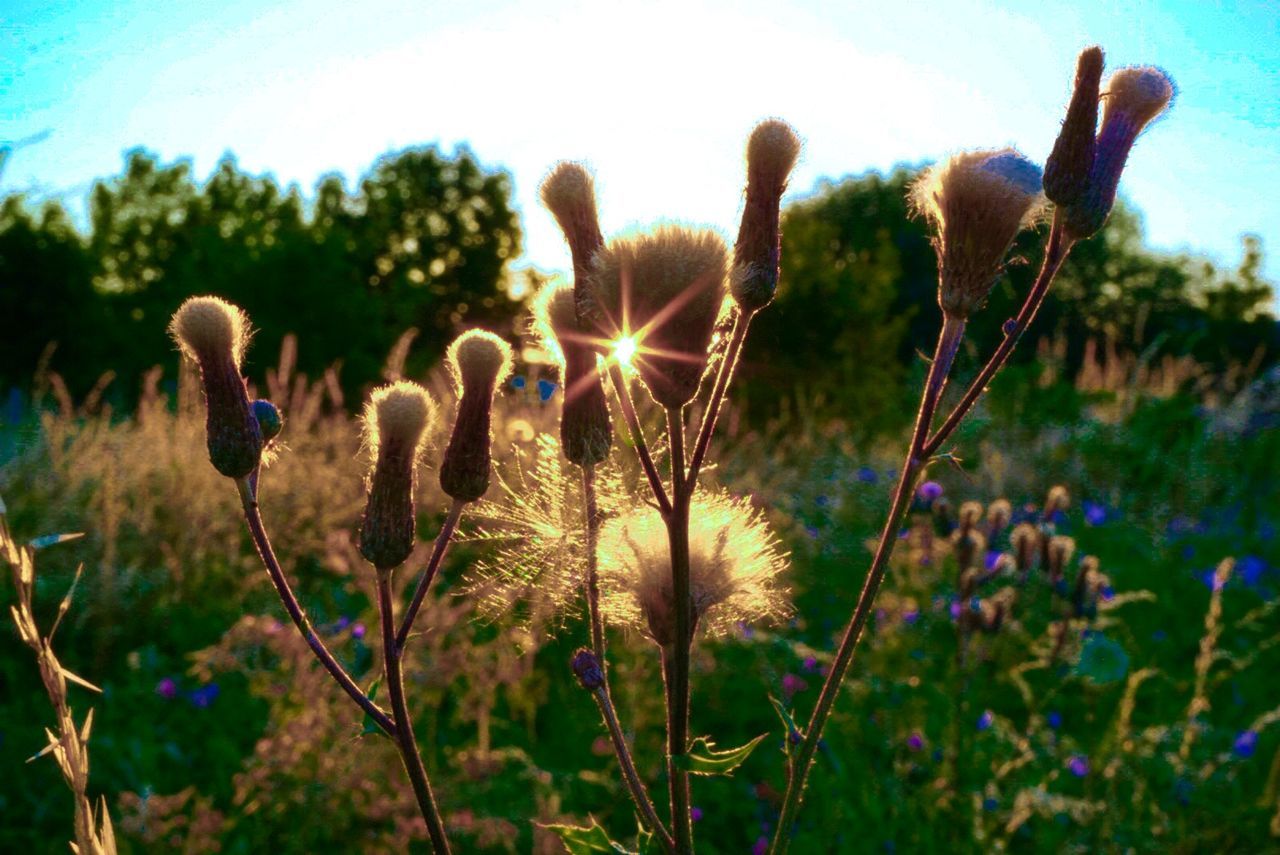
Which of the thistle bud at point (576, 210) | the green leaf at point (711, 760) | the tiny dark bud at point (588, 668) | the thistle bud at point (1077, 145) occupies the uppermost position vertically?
the thistle bud at point (1077, 145)

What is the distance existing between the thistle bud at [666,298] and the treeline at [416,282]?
1136 cm

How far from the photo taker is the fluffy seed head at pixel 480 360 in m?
1.15

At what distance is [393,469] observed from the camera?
1098mm

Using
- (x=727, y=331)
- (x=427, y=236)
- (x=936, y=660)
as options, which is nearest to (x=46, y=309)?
(x=427, y=236)

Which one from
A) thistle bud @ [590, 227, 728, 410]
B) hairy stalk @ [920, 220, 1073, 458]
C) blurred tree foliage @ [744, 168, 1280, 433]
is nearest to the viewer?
thistle bud @ [590, 227, 728, 410]

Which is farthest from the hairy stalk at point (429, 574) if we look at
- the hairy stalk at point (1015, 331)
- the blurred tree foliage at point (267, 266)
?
the blurred tree foliage at point (267, 266)

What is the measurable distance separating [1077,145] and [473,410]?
0.74 metres

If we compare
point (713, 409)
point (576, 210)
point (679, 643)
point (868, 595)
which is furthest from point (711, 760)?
point (576, 210)

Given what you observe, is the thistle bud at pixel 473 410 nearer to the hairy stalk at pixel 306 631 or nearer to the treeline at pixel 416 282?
the hairy stalk at pixel 306 631

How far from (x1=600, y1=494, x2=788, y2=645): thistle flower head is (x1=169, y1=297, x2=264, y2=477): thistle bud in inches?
17.0

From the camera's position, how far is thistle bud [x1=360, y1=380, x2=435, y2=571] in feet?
3.50

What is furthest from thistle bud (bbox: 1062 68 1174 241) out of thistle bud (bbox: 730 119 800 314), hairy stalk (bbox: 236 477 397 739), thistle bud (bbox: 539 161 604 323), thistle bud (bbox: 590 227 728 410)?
hairy stalk (bbox: 236 477 397 739)

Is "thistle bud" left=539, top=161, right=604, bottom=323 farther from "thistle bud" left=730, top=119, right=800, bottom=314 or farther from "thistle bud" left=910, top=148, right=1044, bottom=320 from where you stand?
"thistle bud" left=910, top=148, right=1044, bottom=320

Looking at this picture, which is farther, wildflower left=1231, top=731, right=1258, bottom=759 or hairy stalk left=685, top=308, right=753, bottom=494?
wildflower left=1231, top=731, right=1258, bottom=759
